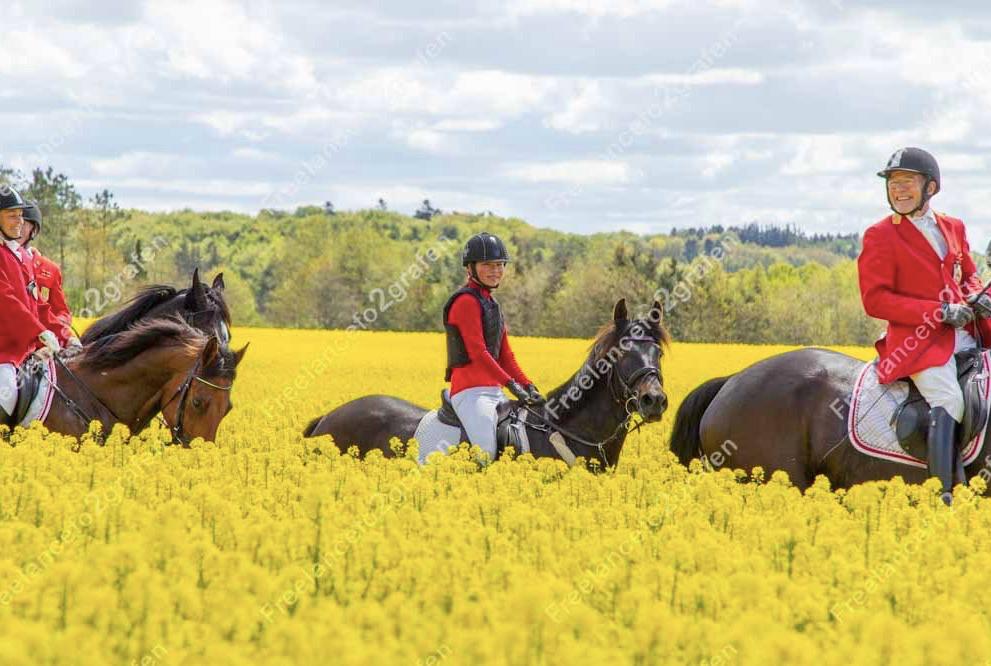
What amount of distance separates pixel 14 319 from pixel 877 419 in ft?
22.2

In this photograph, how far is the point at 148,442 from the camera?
10.5m

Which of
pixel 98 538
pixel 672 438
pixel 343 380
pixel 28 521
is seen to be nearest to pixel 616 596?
pixel 98 538

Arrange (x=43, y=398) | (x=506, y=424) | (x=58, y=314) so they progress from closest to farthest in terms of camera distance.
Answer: (x=506, y=424), (x=43, y=398), (x=58, y=314)

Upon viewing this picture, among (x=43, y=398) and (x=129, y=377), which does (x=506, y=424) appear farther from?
(x=43, y=398)

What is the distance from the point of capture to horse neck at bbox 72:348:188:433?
11586mm

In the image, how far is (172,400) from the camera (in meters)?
11.4

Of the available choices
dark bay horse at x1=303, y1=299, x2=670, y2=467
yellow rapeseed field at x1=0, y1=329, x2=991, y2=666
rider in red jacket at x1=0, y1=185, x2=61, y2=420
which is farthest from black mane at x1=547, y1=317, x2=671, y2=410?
rider in red jacket at x1=0, y1=185, x2=61, y2=420

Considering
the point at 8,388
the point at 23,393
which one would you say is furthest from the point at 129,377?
the point at 8,388

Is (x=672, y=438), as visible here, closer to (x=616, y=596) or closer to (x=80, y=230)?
(x=616, y=596)

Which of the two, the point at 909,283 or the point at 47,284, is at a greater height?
the point at 909,283

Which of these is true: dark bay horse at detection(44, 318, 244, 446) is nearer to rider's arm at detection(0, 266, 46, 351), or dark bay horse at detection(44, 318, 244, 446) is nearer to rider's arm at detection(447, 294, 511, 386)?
rider's arm at detection(0, 266, 46, 351)

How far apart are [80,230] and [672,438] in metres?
→ 74.0

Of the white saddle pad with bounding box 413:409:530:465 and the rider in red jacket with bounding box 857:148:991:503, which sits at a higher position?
the rider in red jacket with bounding box 857:148:991:503

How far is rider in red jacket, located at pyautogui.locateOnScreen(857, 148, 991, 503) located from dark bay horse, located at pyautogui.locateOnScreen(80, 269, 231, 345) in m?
5.80
